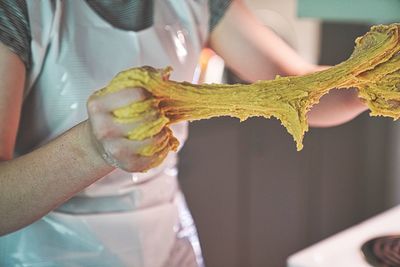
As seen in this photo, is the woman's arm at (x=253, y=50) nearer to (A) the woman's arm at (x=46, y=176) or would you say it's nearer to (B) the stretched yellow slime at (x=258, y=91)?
(B) the stretched yellow slime at (x=258, y=91)

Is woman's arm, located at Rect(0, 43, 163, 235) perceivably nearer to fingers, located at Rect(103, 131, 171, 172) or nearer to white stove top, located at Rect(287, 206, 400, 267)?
fingers, located at Rect(103, 131, 171, 172)

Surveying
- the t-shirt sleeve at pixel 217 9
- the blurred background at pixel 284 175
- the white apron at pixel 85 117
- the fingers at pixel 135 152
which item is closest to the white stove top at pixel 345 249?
the white apron at pixel 85 117

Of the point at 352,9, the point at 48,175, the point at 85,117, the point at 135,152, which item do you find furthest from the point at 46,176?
the point at 352,9

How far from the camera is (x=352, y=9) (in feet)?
4.21

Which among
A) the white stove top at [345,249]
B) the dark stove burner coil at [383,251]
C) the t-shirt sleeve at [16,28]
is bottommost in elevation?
the white stove top at [345,249]

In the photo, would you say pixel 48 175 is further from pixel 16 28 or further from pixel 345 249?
pixel 345 249

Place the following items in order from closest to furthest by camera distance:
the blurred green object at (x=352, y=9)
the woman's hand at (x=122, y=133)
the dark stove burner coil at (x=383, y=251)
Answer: the woman's hand at (x=122, y=133), the dark stove burner coil at (x=383, y=251), the blurred green object at (x=352, y=9)

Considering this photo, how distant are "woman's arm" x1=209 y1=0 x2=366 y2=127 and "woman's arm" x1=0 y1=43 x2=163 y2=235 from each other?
40 centimetres

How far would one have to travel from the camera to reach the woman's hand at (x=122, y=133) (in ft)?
1.51

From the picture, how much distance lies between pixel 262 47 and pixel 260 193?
3.55ft

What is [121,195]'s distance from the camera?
31.6 inches

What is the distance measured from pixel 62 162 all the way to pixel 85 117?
22 cm

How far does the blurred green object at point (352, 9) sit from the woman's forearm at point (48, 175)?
86cm

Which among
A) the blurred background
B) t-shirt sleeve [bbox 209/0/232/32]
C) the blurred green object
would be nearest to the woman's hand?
t-shirt sleeve [bbox 209/0/232/32]
